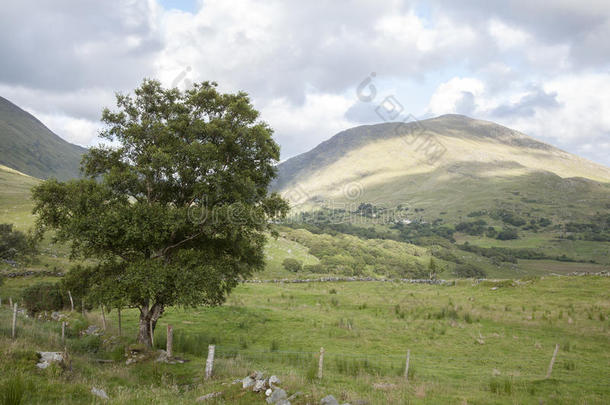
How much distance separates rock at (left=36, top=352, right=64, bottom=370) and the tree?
4.02 metres

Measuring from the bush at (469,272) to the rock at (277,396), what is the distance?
142185mm

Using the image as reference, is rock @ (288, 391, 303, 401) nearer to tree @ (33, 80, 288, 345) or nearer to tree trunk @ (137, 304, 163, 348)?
tree @ (33, 80, 288, 345)

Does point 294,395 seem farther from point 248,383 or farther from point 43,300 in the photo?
point 43,300

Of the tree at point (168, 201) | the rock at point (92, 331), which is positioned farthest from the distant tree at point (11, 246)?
the tree at point (168, 201)

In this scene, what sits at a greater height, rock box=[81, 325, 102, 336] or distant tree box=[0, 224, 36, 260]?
distant tree box=[0, 224, 36, 260]

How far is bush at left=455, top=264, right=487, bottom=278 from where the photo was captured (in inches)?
5458

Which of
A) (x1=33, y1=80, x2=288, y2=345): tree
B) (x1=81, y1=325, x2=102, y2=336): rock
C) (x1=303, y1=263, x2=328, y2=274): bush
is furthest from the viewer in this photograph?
(x1=303, y1=263, x2=328, y2=274): bush

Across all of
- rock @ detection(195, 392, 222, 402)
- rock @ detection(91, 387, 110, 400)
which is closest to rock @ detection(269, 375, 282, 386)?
rock @ detection(195, 392, 222, 402)

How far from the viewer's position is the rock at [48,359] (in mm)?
12350

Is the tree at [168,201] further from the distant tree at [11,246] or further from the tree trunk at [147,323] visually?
the distant tree at [11,246]

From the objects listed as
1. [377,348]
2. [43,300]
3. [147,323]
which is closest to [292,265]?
[43,300]

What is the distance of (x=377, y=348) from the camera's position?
22484mm

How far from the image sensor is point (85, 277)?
65.8ft

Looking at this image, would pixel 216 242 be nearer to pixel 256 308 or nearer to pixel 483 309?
pixel 256 308
